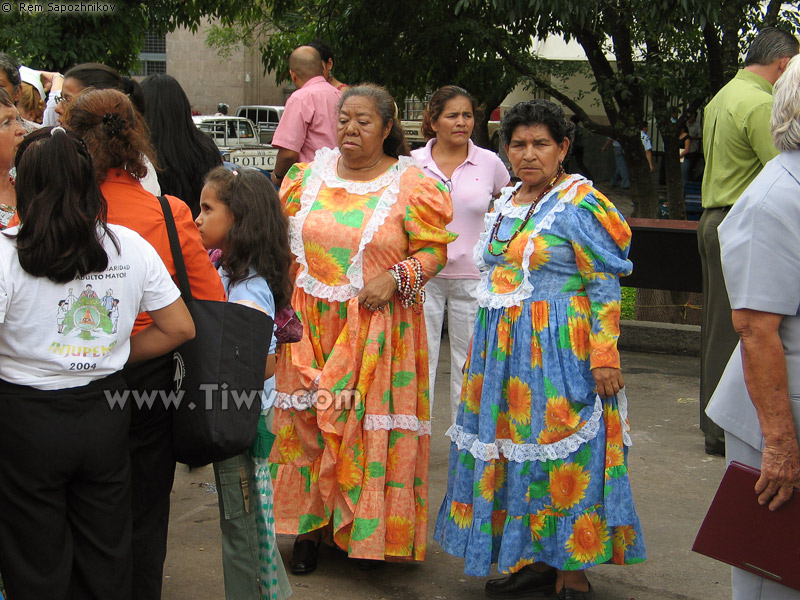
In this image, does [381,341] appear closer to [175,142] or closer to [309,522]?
[309,522]

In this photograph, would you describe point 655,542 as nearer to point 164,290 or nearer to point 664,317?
point 164,290

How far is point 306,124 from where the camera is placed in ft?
21.1

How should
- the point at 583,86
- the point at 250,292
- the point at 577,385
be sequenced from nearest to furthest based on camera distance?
the point at 250,292
the point at 577,385
the point at 583,86

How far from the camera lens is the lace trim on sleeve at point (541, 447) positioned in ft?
12.7

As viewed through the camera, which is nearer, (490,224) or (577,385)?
(577,385)

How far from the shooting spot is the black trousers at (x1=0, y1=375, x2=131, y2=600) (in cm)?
279

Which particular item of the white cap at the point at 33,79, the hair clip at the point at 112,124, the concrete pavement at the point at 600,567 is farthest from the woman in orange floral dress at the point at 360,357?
the white cap at the point at 33,79

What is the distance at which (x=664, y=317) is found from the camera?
10148mm

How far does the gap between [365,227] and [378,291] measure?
0.99ft

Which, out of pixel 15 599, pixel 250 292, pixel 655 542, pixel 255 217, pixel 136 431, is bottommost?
pixel 655 542

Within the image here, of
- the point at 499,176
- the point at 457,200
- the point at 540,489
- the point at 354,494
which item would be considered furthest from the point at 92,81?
the point at 499,176

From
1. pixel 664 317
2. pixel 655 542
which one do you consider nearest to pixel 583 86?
pixel 664 317

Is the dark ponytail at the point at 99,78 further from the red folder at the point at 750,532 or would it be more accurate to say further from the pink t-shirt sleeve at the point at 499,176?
the red folder at the point at 750,532

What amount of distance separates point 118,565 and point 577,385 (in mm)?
1826
